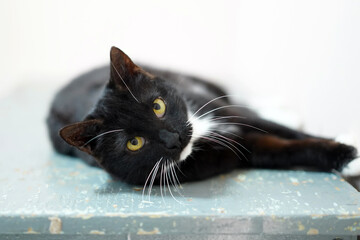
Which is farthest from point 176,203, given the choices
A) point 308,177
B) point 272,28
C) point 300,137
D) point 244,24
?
point 244,24

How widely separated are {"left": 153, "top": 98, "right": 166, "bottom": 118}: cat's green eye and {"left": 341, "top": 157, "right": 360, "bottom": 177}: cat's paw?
0.61 meters

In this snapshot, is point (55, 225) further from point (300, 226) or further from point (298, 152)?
point (298, 152)

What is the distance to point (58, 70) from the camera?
9.93 feet

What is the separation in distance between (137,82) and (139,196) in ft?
1.19

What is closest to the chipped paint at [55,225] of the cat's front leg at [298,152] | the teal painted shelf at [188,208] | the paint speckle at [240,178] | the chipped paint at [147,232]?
the teal painted shelf at [188,208]

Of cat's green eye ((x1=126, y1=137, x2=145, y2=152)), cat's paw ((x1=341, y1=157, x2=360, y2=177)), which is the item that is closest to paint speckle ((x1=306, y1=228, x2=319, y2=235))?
cat's paw ((x1=341, y1=157, x2=360, y2=177))

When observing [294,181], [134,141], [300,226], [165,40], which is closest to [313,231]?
[300,226]

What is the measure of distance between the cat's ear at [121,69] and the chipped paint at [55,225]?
447 millimetres

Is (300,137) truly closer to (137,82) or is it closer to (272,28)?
(137,82)

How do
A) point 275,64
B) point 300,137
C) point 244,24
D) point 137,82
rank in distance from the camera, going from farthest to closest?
point 244,24 < point 275,64 < point 300,137 < point 137,82

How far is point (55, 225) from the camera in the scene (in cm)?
91

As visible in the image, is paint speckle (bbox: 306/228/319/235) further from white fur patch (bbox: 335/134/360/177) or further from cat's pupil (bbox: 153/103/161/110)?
cat's pupil (bbox: 153/103/161/110)

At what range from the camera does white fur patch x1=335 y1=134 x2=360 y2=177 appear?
3.69ft

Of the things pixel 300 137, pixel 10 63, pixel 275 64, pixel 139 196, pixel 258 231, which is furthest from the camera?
pixel 10 63
